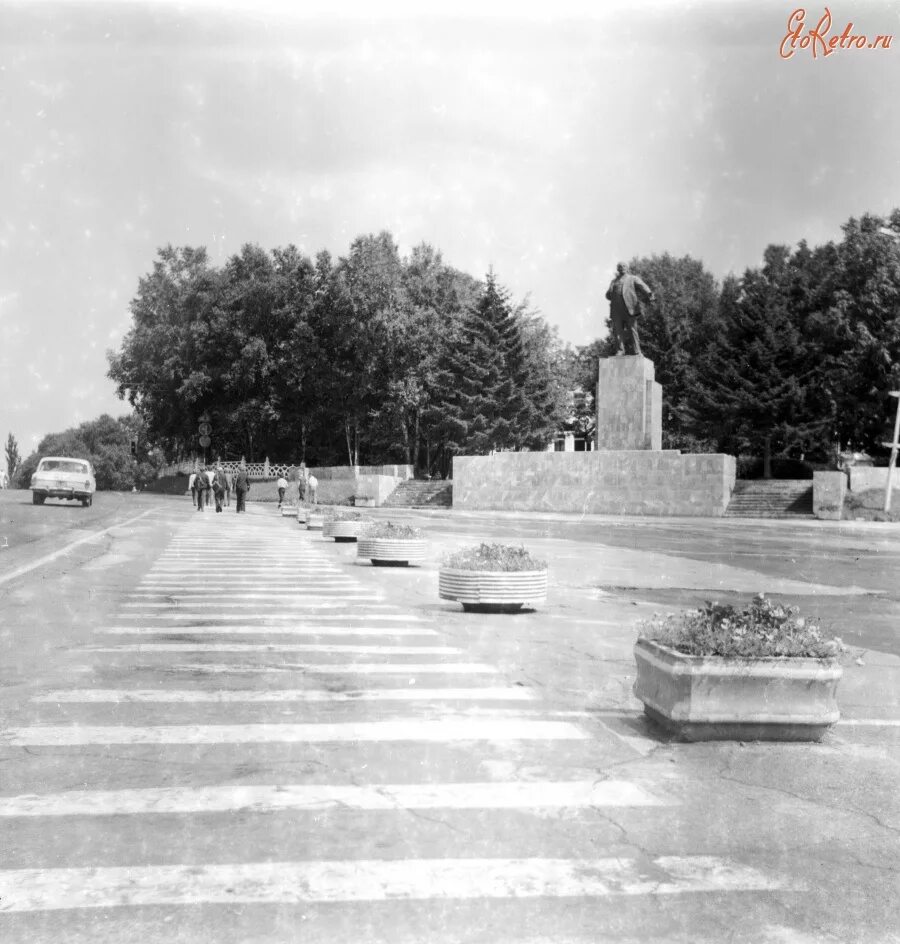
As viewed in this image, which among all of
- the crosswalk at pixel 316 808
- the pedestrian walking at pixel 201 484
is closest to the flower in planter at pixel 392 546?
the crosswalk at pixel 316 808

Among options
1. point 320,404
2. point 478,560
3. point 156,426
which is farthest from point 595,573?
point 156,426

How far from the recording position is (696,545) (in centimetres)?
2752

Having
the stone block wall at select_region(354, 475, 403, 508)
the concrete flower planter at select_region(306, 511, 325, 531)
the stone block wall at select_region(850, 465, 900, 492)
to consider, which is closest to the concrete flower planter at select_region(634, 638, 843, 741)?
the concrete flower planter at select_region(306, 511, 325, 531)

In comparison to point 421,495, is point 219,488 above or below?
above

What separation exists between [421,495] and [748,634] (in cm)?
4999

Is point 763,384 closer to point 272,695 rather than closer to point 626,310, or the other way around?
point 626,310

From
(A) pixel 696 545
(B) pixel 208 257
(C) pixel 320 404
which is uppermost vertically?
(B) pixel 208 257

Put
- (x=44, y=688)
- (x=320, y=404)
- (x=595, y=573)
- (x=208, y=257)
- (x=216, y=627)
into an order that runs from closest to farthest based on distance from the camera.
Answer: (x=44, y=688)
(x=216, y=627)
(x=595, y=573)
(x=320, y=404)
(x=208, y=257)

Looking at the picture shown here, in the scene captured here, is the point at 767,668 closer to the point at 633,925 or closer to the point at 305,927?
the point at 633,925

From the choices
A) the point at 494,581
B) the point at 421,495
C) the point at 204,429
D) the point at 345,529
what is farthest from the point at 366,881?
the point at 204,429

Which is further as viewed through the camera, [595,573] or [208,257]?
[208,257]

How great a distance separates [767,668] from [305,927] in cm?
359

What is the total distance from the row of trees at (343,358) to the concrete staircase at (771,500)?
16.6m

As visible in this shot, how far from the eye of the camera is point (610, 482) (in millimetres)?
46156
